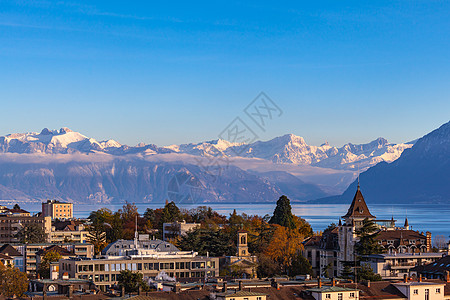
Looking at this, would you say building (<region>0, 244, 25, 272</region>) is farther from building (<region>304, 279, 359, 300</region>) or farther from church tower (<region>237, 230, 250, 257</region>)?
building (<region>304, 279, 359, 300</region>)

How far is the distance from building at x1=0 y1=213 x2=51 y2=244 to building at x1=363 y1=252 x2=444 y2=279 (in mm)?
75831

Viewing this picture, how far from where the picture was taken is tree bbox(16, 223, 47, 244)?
142 metres

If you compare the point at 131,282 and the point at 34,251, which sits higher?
the point at 131,282

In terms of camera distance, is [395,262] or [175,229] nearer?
[395,262]

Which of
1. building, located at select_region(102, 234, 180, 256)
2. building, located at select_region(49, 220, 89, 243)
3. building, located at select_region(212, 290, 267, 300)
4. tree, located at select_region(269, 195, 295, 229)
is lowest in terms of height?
building, located at select_region(49, 220, 89, 243)

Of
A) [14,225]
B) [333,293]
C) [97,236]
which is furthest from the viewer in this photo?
[14,225]

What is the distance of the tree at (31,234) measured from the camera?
142 metres

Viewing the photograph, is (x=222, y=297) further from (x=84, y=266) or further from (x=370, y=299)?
(x=84, y=266)

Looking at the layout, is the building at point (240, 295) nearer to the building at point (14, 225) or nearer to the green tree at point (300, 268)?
the green tree at point (300, 268)

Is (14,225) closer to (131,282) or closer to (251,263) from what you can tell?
(251,263)

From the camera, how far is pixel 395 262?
94.6m

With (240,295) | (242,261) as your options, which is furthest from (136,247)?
(240,295)

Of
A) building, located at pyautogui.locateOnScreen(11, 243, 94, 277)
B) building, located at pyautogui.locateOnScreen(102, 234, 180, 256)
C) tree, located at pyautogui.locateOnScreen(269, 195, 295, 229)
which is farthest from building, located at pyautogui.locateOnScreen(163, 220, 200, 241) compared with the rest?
building, located at pyautogui.locateOnScreen(102, 234, 180, 256)

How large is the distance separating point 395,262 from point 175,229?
52201 millimetres
